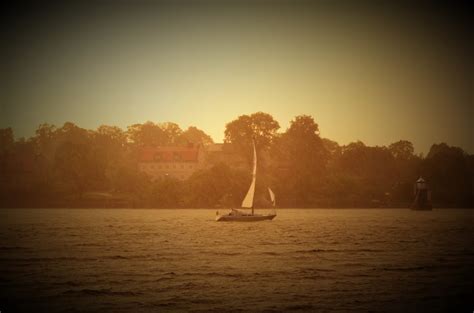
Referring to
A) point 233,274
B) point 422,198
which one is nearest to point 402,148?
point 422,198

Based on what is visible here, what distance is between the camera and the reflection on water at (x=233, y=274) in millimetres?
20406

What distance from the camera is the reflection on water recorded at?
66.9 ft

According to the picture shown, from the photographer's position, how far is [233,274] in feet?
88.5

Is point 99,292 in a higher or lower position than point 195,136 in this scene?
lower

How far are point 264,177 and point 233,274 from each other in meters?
81.8

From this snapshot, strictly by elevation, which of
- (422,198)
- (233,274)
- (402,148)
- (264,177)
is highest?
(402,148)

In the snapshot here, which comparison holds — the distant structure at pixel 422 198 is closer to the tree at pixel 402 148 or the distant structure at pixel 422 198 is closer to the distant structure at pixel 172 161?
the tree at pixel 402 148

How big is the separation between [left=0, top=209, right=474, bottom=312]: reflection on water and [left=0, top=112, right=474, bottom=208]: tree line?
185 feet

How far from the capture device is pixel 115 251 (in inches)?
1454

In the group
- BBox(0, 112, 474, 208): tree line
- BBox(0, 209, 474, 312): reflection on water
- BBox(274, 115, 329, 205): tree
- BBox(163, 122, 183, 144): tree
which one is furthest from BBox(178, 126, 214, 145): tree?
BBox(0, 209, 474, 312): reflection on water

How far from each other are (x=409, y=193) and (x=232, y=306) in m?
100

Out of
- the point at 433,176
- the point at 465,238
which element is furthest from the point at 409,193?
the point at 465,238

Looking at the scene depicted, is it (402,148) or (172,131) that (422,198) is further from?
(172,131)

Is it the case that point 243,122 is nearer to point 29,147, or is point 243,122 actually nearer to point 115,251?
point 29,147
